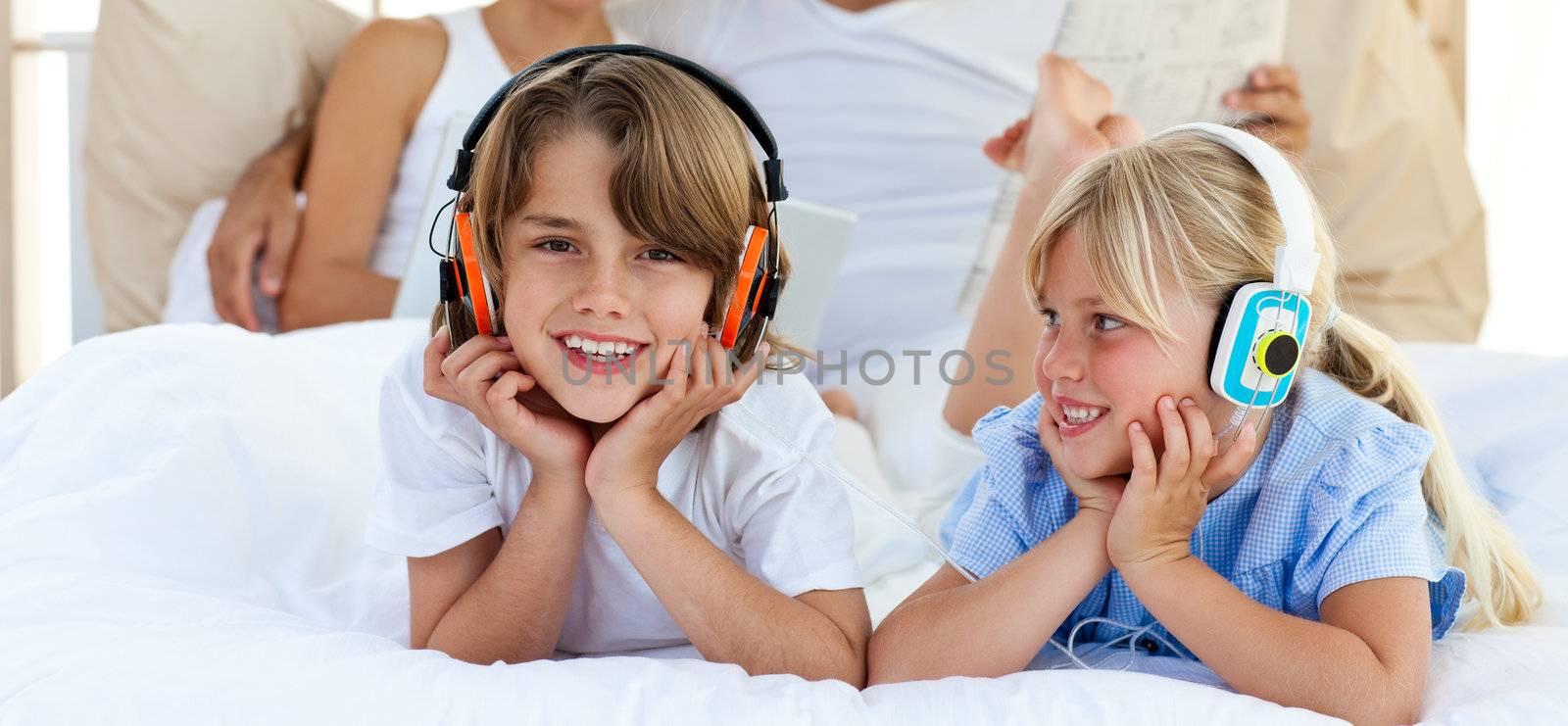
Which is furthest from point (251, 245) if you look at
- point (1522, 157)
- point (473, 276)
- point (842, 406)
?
point (1522, 157)

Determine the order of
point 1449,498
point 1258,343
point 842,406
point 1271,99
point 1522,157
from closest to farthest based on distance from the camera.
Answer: point 1258,343 < point 1449,498 < point 842,406 < point 1271,99 < point 1522,157

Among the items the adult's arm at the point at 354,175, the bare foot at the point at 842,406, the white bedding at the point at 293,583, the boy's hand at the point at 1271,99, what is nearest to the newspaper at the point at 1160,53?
the boy's hand at the point at 1271,99

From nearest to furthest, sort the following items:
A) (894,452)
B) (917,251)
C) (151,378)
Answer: (151,378) < (894,452) < (917,251)

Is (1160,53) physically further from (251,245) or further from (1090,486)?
(251,245)

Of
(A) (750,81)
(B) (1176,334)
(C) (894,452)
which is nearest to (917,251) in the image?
(A) (750,81)

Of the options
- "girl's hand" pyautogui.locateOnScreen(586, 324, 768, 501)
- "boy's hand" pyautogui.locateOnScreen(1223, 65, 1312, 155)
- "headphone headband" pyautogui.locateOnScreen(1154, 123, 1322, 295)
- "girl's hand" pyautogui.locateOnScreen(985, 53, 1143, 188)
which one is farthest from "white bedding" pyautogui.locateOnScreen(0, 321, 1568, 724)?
"boy's hand" pyautogui.locateOnScreen(1223, 65, 1312, 155)

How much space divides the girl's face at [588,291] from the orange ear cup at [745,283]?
0.02 m

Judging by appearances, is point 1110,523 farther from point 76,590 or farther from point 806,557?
point 76,590

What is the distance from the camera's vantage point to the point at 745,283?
0.80 meters

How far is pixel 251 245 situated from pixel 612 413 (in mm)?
1196

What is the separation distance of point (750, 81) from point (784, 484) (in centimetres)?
125

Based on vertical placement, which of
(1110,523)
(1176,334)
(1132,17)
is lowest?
(1110,523)

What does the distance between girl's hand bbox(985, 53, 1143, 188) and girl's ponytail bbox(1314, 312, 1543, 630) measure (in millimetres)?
294

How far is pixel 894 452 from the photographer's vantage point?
1427mm
